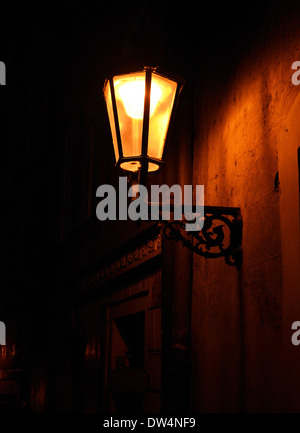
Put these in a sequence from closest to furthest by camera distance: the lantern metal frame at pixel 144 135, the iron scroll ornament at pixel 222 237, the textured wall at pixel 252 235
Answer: the textured wall at pixel 252 235
the lantern metal frame at pixel 144 135
the iron scroll ornament at pixel 222 237

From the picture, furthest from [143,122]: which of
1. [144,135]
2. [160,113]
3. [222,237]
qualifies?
[222,237]

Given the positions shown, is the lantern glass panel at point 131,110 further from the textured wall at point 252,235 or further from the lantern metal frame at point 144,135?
the textured wall at point 252,235

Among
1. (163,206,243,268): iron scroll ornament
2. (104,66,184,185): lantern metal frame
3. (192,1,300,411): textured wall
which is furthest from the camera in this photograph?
(163,206,243,268): iron scroll ornament

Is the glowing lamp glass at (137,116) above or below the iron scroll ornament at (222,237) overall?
above

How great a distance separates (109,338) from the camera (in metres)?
7.50

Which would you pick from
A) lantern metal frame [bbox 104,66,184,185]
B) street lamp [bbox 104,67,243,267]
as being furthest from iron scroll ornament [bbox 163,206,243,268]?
lantern metal frame [bbox 104,66,184,185]

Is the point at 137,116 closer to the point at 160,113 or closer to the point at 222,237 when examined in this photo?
the point at 160,113

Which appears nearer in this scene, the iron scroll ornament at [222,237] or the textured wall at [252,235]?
the textured wall at [252,235]

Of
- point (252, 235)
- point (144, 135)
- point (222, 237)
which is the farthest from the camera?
point (222, 237)

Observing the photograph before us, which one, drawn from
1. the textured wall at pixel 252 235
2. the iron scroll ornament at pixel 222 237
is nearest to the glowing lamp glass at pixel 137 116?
the iron scroll ornament at pixel 222 237

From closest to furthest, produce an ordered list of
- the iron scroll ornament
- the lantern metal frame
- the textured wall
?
the textured wall < the lantern metal frame < the iron scroll ornament

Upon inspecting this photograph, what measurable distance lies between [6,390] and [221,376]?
957 centimetres

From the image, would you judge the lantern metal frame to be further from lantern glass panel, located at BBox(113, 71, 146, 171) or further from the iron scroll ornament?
the iron scroll ornament
